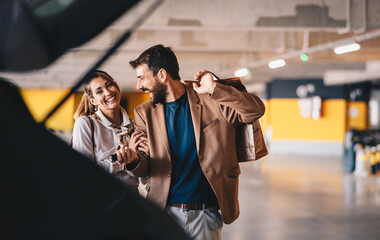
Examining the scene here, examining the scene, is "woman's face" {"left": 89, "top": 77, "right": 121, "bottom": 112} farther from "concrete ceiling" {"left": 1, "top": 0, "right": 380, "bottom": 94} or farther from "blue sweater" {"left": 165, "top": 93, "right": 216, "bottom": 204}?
"blue sweater" {"left": 165, "top": 93, "right": 216, "bottom": 204}

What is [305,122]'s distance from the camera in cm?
1931

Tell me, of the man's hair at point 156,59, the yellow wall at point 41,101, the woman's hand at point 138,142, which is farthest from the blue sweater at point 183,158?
the yellow wall at point 41,101

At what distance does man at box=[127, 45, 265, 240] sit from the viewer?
6.37 feet

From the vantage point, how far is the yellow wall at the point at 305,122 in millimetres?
18797

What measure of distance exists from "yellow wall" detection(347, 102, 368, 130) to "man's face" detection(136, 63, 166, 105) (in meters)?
19.5

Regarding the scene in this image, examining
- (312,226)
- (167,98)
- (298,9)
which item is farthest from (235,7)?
(167,98)

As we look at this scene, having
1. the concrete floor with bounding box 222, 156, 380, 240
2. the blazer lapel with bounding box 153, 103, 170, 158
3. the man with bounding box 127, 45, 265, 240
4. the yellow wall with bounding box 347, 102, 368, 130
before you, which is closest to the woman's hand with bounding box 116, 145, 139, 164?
the man with bounding box 127, 45, 265, 240

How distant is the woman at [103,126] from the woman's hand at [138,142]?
0.05 meters

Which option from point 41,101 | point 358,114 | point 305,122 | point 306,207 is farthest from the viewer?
point 358,114

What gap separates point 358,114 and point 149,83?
19788mm

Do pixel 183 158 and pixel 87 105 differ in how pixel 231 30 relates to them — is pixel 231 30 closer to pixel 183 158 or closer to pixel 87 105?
pixel 183 158

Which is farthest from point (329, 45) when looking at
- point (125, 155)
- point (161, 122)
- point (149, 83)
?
point (125, 155)

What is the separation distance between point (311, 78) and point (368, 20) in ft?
41.1

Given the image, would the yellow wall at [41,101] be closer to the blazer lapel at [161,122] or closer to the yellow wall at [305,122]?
the blazer lapel at [161,122]
